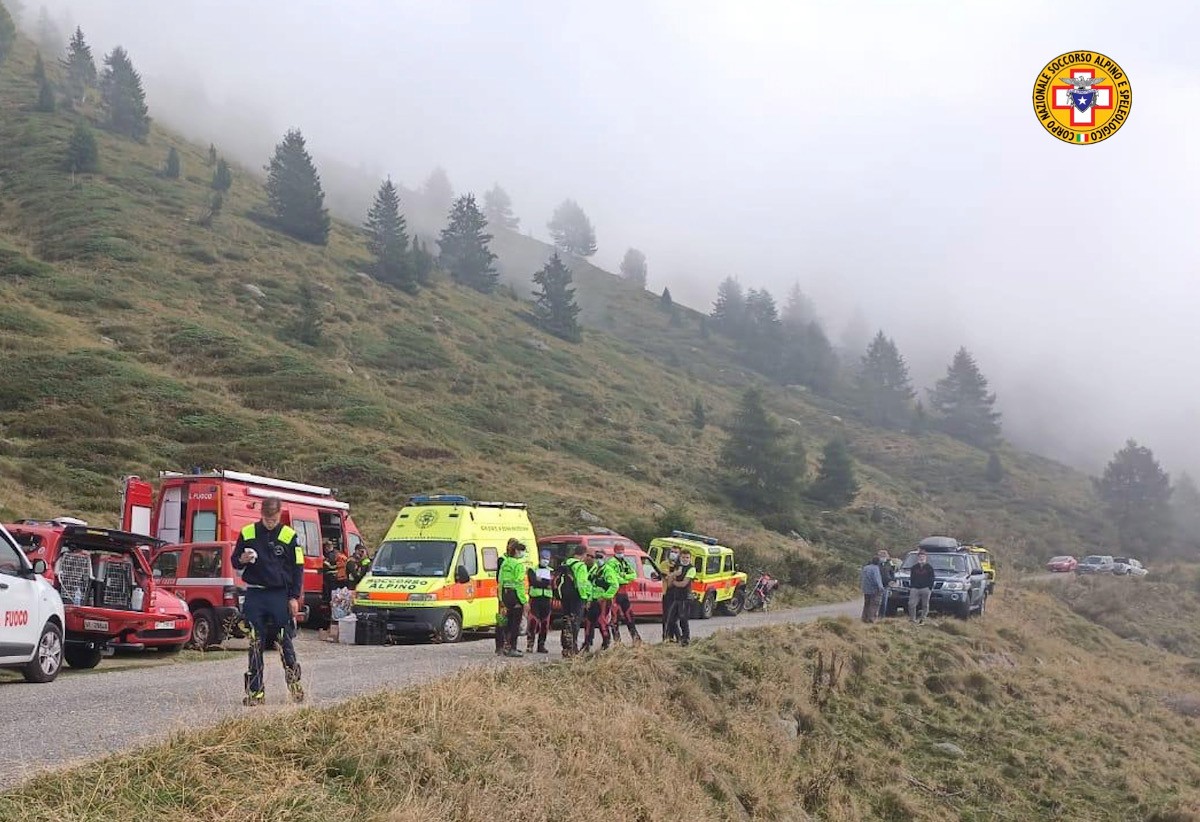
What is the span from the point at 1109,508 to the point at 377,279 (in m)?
69.4

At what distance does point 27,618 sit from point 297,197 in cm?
7661

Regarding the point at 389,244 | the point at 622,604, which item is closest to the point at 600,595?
the point at 622,604

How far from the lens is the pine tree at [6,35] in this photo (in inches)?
4171

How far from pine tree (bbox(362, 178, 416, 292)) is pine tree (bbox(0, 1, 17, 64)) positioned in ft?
152

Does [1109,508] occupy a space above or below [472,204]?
below

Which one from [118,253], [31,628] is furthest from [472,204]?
[31,628]

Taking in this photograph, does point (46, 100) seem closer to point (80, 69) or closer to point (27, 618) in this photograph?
point (80, 69)

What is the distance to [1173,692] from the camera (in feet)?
80.0

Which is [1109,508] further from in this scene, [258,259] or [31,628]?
[31,628]

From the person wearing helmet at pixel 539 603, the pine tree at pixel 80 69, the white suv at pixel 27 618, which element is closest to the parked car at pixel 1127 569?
the person wearing helmet at pixel 539 603

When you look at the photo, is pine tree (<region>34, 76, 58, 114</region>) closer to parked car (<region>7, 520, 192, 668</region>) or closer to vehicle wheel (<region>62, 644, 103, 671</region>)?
parked car (<region>7, 520, 192, 668</region>)

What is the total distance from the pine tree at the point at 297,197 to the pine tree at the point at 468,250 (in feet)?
56.5

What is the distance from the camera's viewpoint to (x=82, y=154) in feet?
238

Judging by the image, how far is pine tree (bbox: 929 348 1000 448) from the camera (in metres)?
116
